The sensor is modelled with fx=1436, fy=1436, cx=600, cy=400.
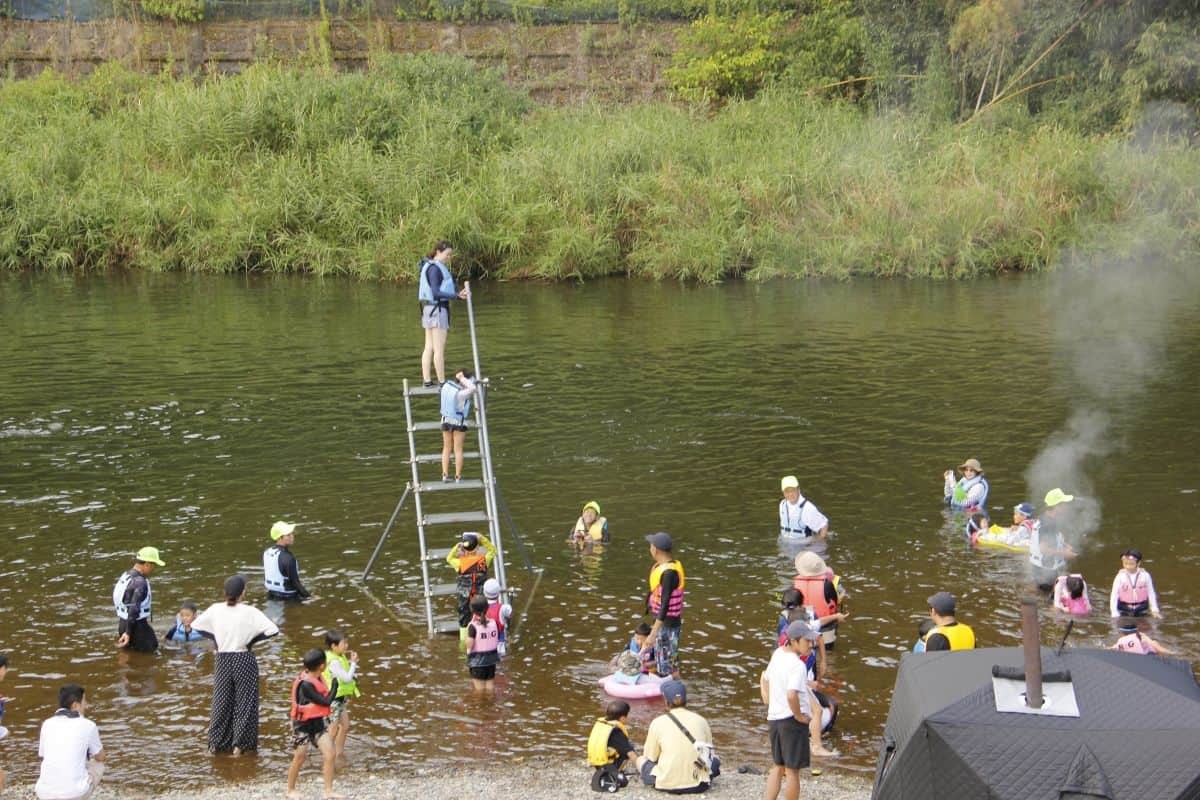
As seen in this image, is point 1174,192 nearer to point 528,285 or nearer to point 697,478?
point 528,285

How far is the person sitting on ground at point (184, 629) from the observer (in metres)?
16.9

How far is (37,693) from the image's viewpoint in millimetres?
15781

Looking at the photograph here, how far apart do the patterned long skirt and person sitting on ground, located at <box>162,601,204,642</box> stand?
299 centimetres

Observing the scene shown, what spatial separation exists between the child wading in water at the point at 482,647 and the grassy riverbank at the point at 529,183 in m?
32.8

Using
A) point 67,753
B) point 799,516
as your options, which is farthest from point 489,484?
point 67,753

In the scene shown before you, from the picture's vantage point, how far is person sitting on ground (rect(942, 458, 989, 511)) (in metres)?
21.2

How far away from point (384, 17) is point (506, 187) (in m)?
14.2

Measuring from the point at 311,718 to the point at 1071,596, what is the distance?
31.4 feet

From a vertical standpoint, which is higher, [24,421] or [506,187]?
[506,187]

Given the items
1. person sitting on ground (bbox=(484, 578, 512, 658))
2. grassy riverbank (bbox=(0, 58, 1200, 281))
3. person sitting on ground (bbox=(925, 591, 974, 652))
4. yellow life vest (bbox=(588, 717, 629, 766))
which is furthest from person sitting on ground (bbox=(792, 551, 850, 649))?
grassy riverbank (bbox=(0, 58, 1200, 281))

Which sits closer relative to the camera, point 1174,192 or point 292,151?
point 1174,192

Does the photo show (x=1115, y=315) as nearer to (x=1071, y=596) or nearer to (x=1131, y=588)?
(x=1071, y=596)

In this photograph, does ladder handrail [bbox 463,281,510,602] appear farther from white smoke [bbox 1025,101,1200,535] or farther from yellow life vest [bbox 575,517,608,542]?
white smoke [bbox 1025,101,1200,535]

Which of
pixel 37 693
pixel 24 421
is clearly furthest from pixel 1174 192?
pixel 37 693
